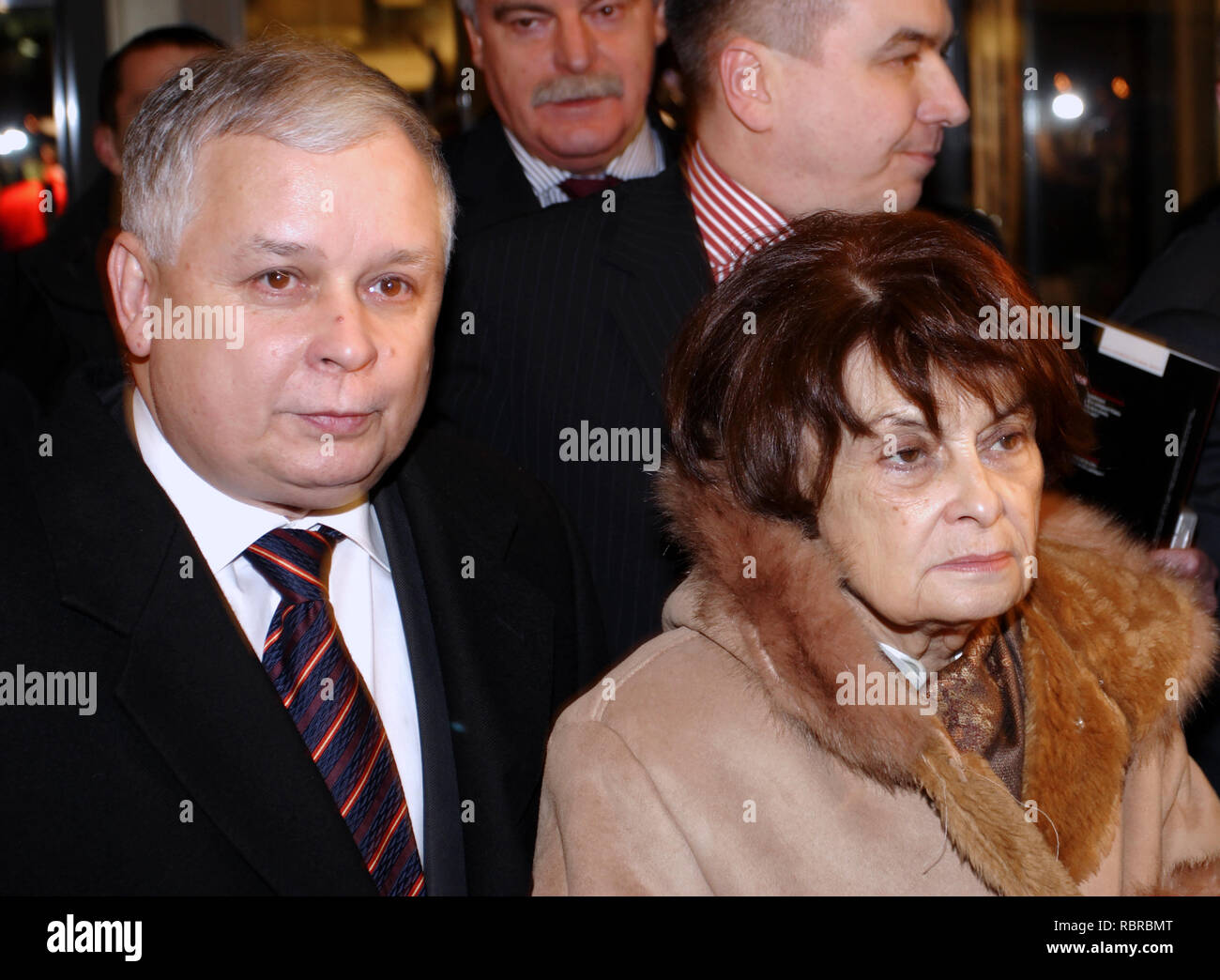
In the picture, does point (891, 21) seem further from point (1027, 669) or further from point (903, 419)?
point (1027, 669)

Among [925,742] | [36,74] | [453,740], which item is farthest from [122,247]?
[36,74]

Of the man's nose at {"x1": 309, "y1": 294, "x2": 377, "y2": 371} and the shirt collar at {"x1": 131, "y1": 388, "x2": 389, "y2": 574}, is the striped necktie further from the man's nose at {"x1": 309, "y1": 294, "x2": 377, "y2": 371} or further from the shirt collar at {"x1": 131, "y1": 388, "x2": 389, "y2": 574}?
the man's nose at {"x1": 309, "y1": 294, "x2": 377, "y2": 371}

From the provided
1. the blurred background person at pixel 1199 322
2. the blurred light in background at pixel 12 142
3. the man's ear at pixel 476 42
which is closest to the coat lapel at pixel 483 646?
the blurred background person at pixel 1199 322

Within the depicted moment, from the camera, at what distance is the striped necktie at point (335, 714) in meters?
1.69

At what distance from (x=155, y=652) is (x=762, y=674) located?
2.40 ft

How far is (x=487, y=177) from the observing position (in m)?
3.58

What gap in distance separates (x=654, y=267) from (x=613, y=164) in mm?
1303

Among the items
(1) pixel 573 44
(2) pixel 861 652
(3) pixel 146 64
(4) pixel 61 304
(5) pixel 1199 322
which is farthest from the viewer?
(3) pixel 146 64

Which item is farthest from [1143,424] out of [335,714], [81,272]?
[81,272]

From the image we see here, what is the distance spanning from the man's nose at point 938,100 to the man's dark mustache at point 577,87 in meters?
1.11

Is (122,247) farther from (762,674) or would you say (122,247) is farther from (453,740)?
(762,674)

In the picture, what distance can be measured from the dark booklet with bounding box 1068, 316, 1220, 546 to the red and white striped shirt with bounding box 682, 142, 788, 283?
597 mm
